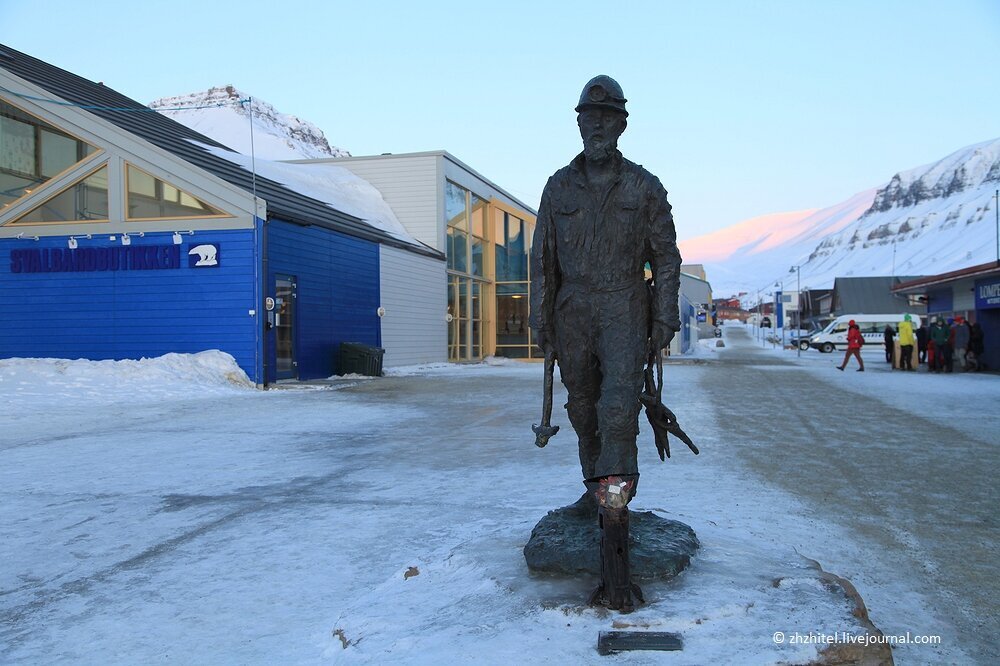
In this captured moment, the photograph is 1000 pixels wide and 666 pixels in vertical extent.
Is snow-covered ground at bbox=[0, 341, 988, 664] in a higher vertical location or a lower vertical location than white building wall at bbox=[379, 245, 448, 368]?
lower

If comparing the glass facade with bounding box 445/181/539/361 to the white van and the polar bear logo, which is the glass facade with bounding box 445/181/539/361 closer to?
the polar bear logo

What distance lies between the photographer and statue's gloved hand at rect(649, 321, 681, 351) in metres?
3.40

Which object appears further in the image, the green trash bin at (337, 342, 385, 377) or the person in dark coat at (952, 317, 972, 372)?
the person in dark coat at (952, 317, 972, 372)

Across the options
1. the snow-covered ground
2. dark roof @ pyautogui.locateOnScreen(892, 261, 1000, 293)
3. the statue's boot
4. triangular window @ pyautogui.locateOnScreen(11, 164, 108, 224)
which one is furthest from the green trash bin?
the statue's boot

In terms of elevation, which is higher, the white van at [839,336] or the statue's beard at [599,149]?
the statue's beard at [599,149]

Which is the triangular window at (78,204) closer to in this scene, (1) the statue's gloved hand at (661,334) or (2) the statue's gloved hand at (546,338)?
(2) the statue's gloved hand at (546,338)

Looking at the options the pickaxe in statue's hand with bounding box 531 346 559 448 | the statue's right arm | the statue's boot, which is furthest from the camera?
the statue's right arm

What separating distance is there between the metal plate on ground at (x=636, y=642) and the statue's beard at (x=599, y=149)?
6.59 feet

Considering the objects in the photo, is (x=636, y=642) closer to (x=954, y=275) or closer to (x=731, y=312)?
(x=954, y=275)

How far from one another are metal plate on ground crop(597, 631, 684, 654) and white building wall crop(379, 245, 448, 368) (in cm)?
1942

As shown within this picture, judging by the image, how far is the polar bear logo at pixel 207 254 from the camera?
53.0 feet

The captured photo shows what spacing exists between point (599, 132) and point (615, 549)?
1.82 meters

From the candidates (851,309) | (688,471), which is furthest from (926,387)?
(851,309)

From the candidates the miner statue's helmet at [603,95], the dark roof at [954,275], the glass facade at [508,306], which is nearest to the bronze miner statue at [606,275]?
the miner statue's helmet at [603,95]
